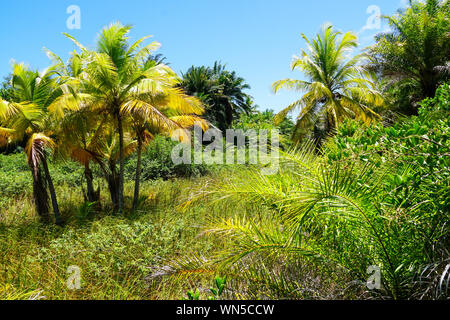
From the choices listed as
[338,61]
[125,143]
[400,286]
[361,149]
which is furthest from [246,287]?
[338,61]

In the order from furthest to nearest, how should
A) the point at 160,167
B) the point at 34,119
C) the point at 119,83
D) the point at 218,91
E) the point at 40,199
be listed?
the point at 218,91 < the point at 160,167 < the point at 119,83 < the point at 40,199 < the point at 34,119

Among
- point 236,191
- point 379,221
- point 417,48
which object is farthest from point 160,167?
point 379,221

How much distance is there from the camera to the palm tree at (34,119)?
7785mm

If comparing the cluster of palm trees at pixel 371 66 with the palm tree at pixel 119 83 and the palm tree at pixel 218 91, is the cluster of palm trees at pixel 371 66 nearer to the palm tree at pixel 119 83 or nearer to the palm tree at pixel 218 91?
the palm tree at pixel 119 83

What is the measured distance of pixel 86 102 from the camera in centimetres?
903

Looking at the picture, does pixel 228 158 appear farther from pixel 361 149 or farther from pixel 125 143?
pixel 361 149

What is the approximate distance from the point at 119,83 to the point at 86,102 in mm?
1146

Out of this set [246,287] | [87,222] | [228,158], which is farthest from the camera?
[228,158]

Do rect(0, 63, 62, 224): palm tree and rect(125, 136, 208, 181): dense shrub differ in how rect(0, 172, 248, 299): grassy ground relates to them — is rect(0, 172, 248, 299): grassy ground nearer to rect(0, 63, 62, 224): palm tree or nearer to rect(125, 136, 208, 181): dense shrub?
rect(0, 63, 62, 224): palm tree

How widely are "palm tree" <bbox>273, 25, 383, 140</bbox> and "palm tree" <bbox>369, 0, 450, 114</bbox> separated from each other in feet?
3.87

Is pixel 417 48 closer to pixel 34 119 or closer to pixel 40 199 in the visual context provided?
pixel 34 119

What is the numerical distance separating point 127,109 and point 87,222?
3235 mm

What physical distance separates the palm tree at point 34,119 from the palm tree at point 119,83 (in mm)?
571

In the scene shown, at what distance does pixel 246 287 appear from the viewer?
12.4 ft
